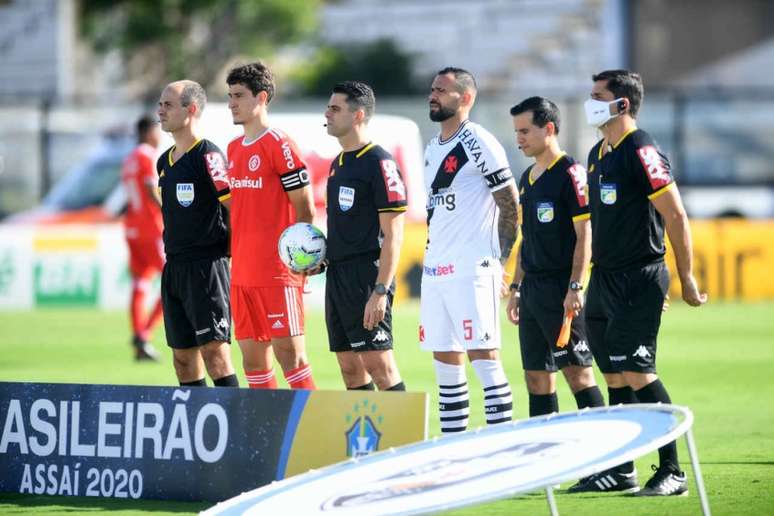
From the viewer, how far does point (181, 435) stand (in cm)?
801

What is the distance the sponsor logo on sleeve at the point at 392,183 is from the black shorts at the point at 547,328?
0.94 metres

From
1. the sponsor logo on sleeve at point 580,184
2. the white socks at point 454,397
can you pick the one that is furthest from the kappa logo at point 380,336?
the sponsor logo on sleeve at point 580,184

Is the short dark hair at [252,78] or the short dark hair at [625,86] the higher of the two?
the short dark hair at [252,78]

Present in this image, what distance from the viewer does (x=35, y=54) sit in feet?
157

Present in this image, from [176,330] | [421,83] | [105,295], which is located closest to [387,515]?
[176,330]

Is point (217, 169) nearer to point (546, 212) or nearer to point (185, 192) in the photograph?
point (185, 192)

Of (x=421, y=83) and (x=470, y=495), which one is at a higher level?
(x=421, y=83)

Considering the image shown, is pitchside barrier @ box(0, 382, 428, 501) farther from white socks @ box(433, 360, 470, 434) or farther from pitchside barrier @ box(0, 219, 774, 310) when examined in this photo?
pitchside barrier @ box(0, 219, 774, 310)

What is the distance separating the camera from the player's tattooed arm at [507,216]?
28.1 ft

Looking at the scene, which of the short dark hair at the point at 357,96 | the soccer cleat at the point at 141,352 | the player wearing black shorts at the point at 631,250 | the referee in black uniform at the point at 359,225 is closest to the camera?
the player wearing black shorts at the point at 631,250

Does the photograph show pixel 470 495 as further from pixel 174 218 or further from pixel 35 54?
pixel 35 54

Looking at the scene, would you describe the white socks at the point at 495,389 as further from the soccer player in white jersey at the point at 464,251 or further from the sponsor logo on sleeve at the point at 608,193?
the sponsor logo on sleeve at the point at 608,193

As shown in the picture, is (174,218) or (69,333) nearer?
(174,218)

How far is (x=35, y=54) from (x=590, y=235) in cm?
4210
